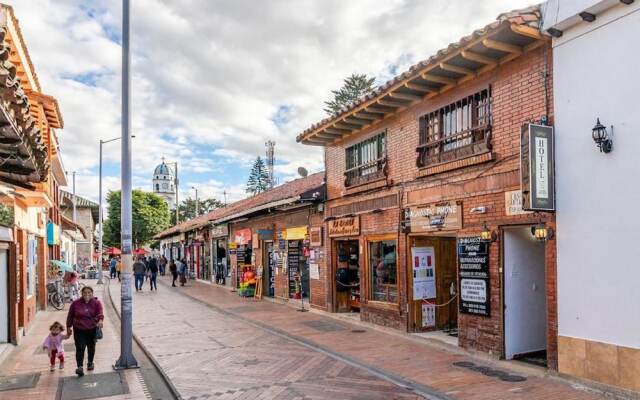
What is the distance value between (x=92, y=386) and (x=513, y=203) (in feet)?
22.4

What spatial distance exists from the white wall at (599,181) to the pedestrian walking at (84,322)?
7.05 meters

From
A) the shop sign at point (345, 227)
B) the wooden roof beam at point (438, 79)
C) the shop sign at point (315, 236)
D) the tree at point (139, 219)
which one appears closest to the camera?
the wooden roof beam at point (438, 79)

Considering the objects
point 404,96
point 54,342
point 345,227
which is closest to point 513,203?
point 404,96

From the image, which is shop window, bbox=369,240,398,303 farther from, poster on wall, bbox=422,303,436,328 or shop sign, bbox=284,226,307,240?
shop sign, bbox=284,226,307,240

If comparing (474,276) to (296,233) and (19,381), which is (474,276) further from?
(296,233)

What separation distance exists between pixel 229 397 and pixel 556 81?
20.6ft

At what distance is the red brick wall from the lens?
7.91m

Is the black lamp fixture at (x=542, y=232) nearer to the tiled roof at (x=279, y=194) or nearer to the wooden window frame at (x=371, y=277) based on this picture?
the wooden window frame at (x=371, y=277)

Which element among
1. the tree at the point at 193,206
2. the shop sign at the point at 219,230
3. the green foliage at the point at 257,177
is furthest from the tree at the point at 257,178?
the shop sign at the point at 219,230

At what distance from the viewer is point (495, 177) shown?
8.63 m

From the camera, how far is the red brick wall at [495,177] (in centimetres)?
791

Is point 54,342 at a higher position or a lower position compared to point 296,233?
lower

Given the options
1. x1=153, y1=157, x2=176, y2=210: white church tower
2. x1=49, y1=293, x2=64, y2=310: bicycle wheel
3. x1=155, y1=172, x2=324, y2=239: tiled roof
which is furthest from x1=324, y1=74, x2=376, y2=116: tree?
x1=153, y1=157, x2=176, y2=210: white church tower

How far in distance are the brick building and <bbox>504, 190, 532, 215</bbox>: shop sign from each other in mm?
16
